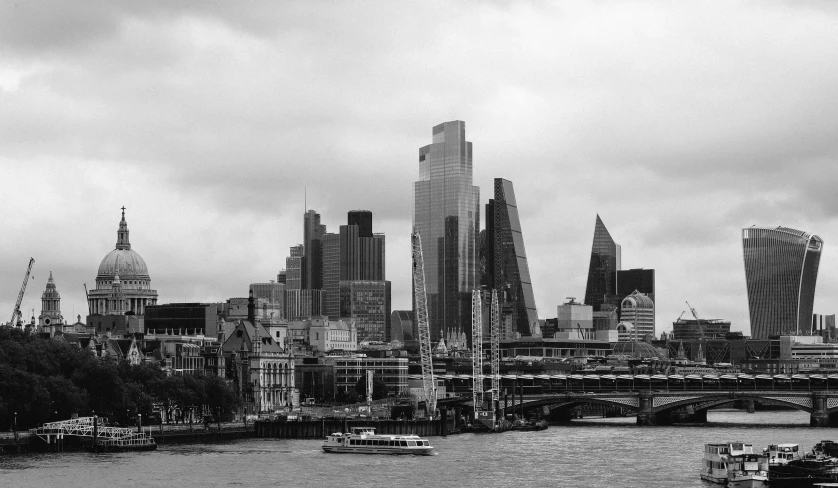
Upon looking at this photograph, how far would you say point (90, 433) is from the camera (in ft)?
506

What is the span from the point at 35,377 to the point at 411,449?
1316 inches

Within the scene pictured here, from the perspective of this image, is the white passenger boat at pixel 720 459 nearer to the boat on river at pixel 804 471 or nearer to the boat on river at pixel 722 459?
the boat on river at pixel 722 459

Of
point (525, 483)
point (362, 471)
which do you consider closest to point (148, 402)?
point (362, 471)

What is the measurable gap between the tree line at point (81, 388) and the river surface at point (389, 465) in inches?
409

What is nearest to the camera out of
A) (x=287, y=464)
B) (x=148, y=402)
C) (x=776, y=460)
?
(x=776, y=460)

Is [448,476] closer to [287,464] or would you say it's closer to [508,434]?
[287,464]

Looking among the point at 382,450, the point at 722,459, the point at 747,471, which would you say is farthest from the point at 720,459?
the point at 382,450

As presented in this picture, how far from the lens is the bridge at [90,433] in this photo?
15100 centimetres

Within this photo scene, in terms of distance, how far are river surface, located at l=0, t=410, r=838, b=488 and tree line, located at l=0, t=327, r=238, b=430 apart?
10.4 metres

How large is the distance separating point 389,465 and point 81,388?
40.1 metres

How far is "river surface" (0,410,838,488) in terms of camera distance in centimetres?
12206

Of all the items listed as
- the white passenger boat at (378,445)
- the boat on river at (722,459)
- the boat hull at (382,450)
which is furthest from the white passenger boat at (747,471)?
the white passenger boat at (378,445)

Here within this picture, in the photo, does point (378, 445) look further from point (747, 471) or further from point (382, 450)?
point (747, 471)

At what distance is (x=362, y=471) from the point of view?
133m
